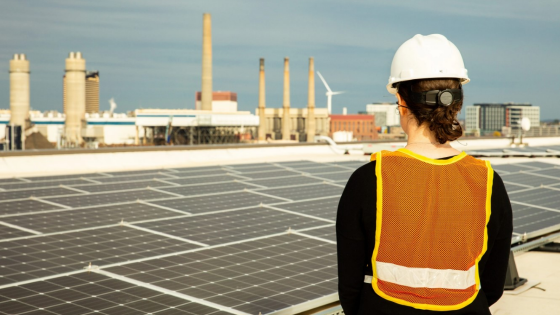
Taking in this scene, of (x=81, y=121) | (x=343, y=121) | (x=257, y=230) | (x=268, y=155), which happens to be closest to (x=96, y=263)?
(x=257, y=230)

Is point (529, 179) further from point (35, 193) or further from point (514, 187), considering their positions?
point (35, 193)

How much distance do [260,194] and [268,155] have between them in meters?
26.2

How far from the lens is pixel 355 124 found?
16862 centimetres

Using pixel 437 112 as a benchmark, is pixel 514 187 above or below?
below

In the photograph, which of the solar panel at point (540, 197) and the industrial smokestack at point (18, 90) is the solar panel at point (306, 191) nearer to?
the solar panel at point (540, 197)

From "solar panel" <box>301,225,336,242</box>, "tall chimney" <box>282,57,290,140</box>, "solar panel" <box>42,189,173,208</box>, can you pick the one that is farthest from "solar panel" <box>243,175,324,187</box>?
"tall chimney" <box>282,57,290,140</box>

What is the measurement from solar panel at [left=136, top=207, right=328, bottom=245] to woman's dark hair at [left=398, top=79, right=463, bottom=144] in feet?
26.8

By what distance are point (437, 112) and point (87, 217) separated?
11.0m

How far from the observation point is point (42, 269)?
346 inches

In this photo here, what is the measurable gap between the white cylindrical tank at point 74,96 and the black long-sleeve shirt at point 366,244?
88384 millimetres

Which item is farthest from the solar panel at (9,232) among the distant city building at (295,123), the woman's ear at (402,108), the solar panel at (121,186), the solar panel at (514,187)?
the distant city building at (295,123)

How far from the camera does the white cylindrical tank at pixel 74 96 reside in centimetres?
8794

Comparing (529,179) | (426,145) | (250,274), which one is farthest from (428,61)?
(529,179)

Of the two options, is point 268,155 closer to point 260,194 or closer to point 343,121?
point 260,194
